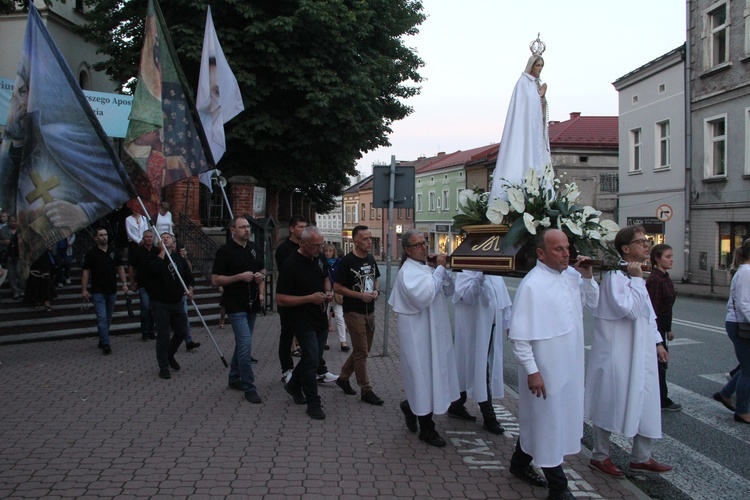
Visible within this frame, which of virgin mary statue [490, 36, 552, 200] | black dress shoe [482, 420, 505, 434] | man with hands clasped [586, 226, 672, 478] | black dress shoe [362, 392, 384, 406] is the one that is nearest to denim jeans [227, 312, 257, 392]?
black dress shoe [362, 392, 384, 406]

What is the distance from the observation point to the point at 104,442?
5625 mm

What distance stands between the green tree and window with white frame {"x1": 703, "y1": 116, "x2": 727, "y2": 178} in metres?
13.8

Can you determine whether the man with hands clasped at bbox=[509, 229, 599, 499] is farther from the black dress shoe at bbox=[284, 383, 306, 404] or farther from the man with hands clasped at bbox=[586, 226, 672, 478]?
the black dress shoe at bbox=[284, 383, 306, 404]

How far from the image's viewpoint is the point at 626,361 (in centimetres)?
491

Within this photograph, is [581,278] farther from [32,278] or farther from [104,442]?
[32,278]

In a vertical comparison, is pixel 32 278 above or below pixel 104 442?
above

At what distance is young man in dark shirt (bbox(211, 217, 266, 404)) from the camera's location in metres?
7.11

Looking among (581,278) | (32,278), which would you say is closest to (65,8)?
(32,278)

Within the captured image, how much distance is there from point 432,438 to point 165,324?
13.8 ft

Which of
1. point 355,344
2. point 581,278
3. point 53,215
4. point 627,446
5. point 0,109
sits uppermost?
point 0,109

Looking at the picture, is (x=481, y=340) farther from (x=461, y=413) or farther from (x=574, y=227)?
(x=574, y=227)

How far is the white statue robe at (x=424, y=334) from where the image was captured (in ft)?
18.5

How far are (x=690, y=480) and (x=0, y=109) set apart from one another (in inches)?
553

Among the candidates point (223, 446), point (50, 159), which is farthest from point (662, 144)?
point (223, 446)
